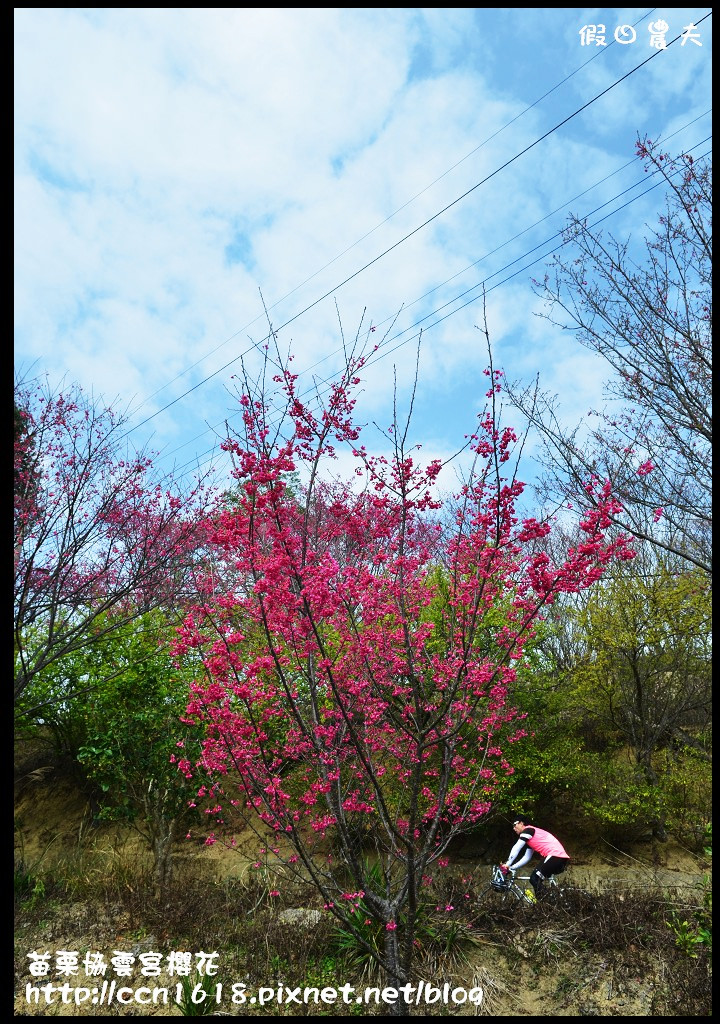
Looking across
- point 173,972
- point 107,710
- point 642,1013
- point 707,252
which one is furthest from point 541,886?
point 707,252

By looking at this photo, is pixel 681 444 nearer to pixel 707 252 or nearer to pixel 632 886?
pixel 707 252

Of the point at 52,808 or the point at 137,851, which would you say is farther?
the point at 52,808

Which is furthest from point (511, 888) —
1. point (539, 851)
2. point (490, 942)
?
point (490, 942)

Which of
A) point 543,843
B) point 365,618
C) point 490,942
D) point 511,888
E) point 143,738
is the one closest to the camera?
point 365,618

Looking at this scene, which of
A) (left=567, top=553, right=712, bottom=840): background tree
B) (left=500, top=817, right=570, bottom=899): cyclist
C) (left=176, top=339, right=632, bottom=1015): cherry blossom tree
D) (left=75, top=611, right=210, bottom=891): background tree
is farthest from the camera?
(left=75, top=611, right=210, bottom=891): background tree

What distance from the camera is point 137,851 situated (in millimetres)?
7254

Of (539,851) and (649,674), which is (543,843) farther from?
(649,674)

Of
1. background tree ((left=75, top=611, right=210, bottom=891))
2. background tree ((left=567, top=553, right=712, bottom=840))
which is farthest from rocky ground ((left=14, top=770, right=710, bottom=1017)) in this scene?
background tree ((left=567, top=553, right=712, bottom=840))

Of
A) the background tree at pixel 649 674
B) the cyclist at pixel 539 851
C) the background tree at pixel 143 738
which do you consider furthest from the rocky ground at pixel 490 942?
the background tree at pixel 649 674

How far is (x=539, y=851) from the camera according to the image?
236 inches

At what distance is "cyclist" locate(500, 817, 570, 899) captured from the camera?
19.4 feet

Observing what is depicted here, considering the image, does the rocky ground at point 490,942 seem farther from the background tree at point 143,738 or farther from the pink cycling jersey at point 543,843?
the background tree at point 143,738

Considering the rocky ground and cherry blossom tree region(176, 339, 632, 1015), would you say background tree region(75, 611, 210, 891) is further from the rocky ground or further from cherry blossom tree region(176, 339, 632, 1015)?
cherry blossom tree region(176, 339, 632, 1015)

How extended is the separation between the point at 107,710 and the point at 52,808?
237 cm
